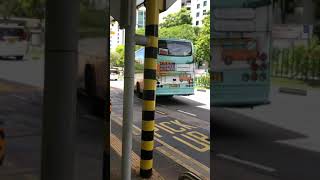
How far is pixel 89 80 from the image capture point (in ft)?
7.41

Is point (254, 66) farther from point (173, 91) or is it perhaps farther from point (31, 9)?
point (173, 91)

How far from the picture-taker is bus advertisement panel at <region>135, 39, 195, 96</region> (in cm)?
1875

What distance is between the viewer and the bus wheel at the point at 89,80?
87.1 inches

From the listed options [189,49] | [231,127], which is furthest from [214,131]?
[189,49]

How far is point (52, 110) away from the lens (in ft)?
6.41

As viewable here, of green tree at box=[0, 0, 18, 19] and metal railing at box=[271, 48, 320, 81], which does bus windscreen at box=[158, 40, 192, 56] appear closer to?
metal railing at box=[271, 48, 320, 81]

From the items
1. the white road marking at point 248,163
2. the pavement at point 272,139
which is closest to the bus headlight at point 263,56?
the pavement at point 272,139

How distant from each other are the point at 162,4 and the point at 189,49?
13285mm

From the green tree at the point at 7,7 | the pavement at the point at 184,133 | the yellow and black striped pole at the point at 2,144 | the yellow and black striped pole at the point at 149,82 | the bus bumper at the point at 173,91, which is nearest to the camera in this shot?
the green tree at the point at 7,7

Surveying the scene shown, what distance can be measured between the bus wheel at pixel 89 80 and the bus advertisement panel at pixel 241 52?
2.23 feet

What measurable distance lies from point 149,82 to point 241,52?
3.58 metres

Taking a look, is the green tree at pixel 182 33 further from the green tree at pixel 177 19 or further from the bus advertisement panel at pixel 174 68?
the bus advertisement panel at pixel 174 68

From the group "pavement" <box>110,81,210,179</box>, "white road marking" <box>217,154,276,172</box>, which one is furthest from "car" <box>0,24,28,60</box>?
"pavement" <box>110,81,210,179</box>

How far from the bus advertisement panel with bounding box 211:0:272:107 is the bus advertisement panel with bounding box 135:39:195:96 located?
16.0 metres
